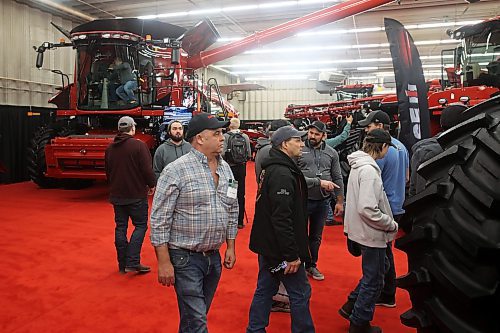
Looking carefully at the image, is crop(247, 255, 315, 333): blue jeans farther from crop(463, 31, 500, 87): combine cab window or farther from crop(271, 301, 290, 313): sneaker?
crop(463, 31, 500, 87): combine cab window

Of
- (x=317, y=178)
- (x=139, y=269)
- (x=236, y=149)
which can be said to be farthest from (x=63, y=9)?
(x=317, y=178)

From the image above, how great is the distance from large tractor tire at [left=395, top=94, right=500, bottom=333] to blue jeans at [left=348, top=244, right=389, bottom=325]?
1.77 metres

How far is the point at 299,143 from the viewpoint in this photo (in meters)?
3.13

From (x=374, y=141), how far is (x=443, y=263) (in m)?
2.15

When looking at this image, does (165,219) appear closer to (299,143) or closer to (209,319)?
(299,143)

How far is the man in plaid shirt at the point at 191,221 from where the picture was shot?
2.51 metres

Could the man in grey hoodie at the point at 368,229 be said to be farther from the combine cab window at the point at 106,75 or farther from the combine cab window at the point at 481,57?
the combine cab window at the point at 106,75

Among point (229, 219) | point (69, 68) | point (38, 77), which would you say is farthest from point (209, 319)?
point (69, 68)

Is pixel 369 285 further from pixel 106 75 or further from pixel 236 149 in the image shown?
pixel 106 75

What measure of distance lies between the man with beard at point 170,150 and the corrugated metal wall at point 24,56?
899cm

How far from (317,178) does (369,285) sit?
1.43 metres

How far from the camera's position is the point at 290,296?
2918 mm

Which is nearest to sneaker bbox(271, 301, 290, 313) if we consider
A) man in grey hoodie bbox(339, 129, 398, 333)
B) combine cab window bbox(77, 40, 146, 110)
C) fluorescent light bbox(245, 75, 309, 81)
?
man in grey hoodie bbox(339, 129, 398, 333)

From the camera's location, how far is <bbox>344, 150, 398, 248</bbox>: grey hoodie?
3.10 metres
